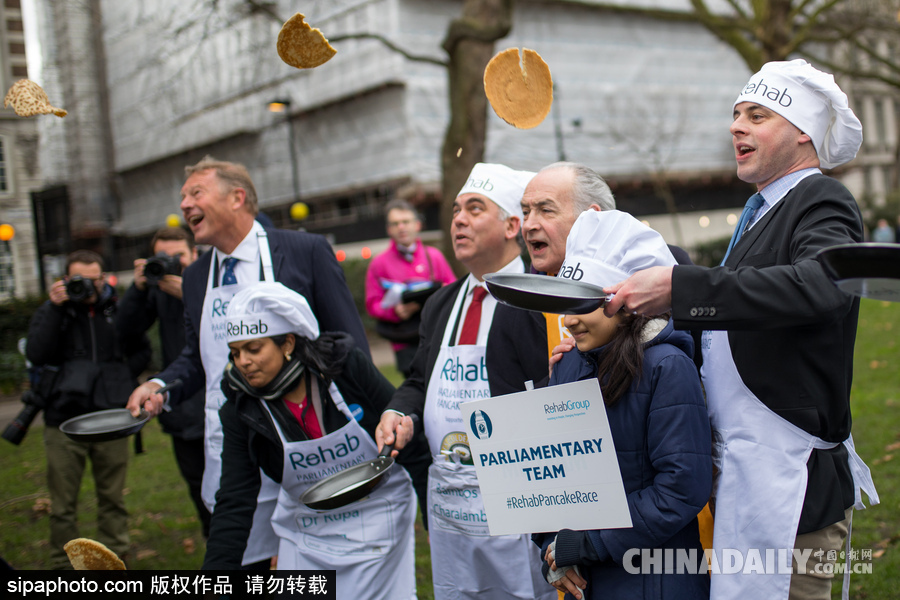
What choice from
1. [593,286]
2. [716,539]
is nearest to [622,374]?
[593,286]

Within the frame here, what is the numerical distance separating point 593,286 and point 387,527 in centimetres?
160

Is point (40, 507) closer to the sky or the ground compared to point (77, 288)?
closer to the ground

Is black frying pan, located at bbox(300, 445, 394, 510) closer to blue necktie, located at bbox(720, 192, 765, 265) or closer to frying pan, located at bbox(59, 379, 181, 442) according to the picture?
frying pan, located at bbox(59, 379, 181, 442)

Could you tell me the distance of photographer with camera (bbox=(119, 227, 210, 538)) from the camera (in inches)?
185

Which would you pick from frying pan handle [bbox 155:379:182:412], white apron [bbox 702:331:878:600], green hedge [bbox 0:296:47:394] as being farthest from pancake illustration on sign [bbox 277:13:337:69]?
green hedge [bbox 0:296:47:394]

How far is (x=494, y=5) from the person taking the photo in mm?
8391

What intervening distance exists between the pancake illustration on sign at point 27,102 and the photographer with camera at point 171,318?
5.85ft

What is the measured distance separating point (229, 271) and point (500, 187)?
1.55 m

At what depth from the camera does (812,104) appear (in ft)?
7.23

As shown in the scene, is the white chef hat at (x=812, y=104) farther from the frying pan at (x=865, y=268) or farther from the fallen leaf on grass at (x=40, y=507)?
the fallen leaf on grass at (x=40, y=507)

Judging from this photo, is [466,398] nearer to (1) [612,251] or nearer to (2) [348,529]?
(2) [348,529]

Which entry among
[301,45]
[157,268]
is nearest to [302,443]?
[301,45]

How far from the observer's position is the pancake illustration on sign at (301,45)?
2691 millimetres

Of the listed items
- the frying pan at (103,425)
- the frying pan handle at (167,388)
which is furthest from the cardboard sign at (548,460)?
the frying pan handle at (167,388)
